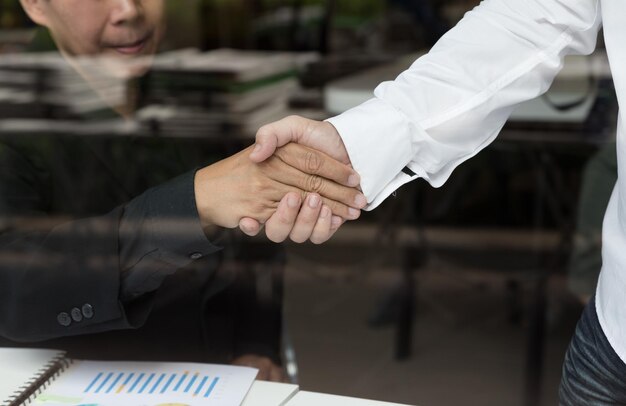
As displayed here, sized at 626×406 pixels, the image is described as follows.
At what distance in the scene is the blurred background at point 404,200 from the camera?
7.60 feet

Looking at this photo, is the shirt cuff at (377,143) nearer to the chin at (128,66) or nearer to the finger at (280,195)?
the finger at (280,195)

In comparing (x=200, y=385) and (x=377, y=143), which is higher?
(x=377, y=143)

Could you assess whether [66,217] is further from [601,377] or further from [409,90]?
[601,377]

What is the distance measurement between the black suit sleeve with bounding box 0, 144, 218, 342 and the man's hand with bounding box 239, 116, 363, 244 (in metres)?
0.10

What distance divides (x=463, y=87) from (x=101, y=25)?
0.69m

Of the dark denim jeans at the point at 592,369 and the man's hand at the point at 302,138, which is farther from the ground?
the man's hand at the point at 302,138

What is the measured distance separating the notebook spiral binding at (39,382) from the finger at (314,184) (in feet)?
1.26

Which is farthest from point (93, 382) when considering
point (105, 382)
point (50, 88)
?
point (50, 88)

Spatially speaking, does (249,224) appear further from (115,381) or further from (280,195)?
(115,381)

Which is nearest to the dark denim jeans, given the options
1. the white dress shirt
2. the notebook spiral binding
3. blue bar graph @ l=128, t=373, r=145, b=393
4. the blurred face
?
the white dress shirt

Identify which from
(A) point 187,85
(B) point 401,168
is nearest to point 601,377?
(B) point 401,168

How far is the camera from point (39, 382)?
1.21m

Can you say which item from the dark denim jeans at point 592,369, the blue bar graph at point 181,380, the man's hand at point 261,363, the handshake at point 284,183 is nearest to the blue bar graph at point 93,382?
the blue bar graph at point 181,380

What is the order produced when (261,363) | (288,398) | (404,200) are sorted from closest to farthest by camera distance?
(288,398) < (261,363) < (404,200)
